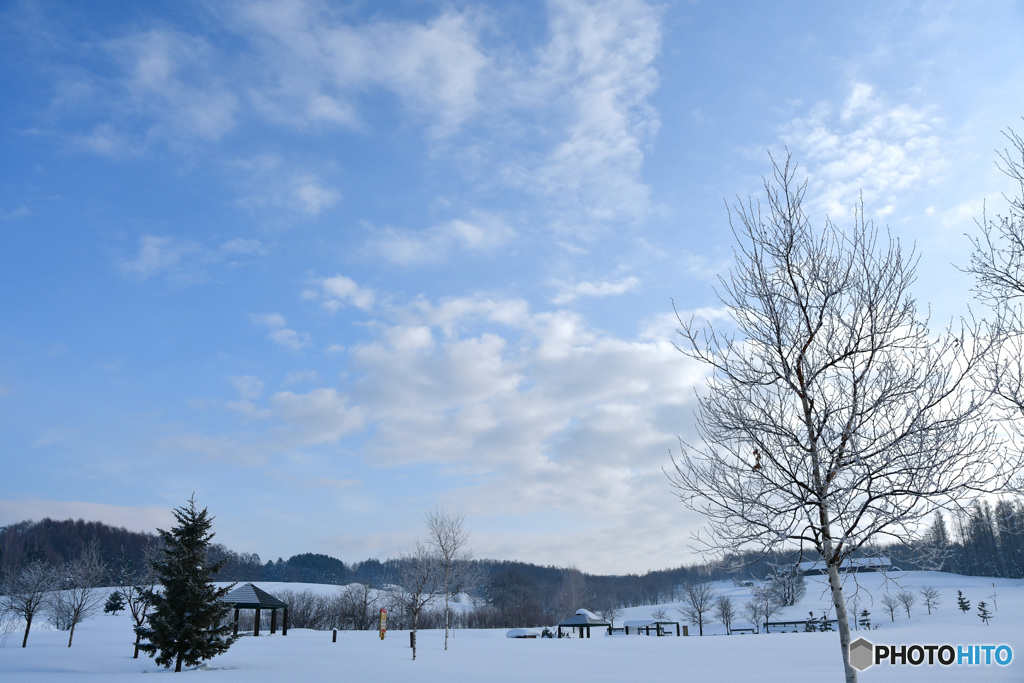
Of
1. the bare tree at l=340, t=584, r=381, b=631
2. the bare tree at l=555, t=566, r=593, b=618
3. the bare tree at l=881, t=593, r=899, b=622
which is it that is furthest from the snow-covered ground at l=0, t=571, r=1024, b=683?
the bare tree at l=555, t=566, r=593, b=618

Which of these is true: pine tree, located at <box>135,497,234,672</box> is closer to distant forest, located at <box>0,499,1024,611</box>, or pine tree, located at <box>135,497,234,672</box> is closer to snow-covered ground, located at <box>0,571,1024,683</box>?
snow-covered ground, located at <box>0,571,1024,683</box>

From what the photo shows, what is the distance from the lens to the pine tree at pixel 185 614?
23016 mm

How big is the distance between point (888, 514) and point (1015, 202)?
21.5ft

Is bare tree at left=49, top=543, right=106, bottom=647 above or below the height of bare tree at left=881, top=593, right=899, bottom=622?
above

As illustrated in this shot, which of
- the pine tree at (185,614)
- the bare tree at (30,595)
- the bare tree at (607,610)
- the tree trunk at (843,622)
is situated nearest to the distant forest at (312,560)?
the bare tree at (607,610)

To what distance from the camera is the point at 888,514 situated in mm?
7613

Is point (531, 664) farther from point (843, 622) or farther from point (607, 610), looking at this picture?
point (607, 610)

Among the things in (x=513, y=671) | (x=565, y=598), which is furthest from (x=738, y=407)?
(x=565, y=598)

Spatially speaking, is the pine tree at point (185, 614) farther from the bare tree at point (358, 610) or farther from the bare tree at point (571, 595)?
the bare tree at point (571, 595)

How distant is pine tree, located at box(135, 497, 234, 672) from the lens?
23.0 metres

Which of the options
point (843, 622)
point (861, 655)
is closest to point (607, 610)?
point (861, 655)

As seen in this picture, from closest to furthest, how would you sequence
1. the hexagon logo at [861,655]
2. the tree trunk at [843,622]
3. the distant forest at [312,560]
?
the tree trunk at [843,622] < the hexagon logo at [861,655] < the distant forest at [312,560]

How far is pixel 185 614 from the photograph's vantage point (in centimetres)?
2322

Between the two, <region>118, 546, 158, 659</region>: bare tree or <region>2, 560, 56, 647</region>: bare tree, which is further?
<region>2, 560, 56, 647</region>: bare tree
